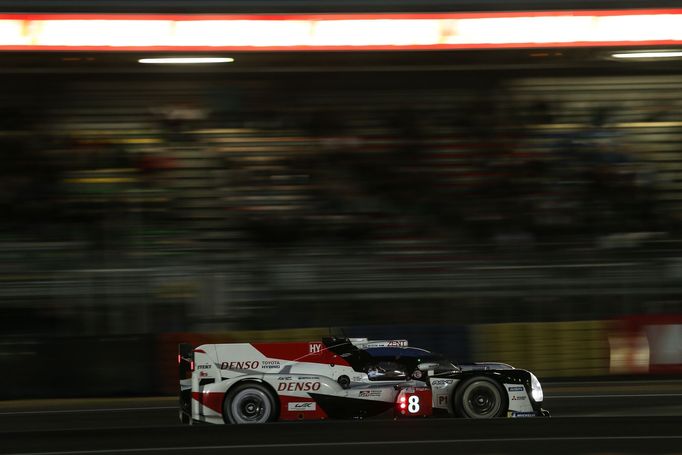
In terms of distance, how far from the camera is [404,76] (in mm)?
13445

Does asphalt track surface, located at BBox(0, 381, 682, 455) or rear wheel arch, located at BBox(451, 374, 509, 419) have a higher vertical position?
rear wheel arch, located at BBox(451, 374, 509, 419)

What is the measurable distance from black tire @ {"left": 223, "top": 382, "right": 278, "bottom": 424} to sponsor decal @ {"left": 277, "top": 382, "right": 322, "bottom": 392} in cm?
12

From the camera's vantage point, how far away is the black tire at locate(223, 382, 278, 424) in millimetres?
7090

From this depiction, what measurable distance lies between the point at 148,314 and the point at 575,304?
14.7 ft

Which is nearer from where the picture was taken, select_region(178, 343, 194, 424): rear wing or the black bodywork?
the black bodywork

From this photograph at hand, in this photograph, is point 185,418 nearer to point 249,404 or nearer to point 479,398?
point 249,404

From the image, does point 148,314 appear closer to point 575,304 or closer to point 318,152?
point 318,152

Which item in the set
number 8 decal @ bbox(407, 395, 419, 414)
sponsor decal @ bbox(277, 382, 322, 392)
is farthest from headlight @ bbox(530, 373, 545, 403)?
sponsor decal @ bbox(277, 382, 322, 392)

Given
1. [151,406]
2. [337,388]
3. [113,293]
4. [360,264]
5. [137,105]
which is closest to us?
[337,388]

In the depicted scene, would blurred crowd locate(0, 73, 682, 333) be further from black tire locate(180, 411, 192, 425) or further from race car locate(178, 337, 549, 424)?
race car locate(178, 337, 549, 424)

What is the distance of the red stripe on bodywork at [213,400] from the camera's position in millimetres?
7062

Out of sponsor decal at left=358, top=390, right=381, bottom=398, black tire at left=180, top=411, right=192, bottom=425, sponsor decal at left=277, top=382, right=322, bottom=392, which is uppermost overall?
sponsor decal at left=277, top=382, right=322, bottom=392

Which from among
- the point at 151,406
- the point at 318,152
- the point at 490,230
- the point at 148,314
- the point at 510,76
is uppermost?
the point at 510,76

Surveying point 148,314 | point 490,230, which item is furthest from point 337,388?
point 490,230
